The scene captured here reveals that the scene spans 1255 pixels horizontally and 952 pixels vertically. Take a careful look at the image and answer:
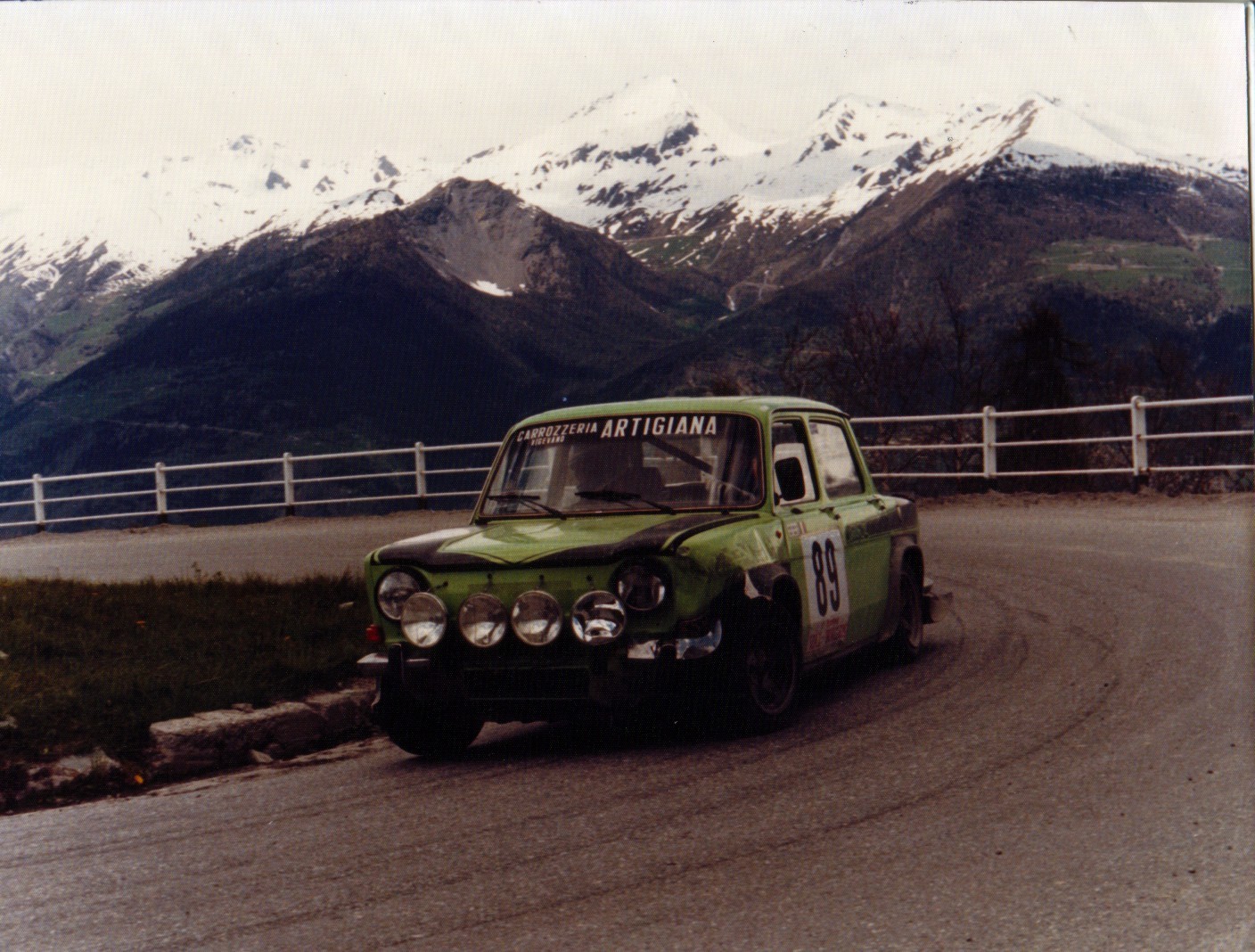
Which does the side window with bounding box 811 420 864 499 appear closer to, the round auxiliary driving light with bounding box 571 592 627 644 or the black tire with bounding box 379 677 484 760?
the round auxiliary driving light with bounding box 571 592 627 644

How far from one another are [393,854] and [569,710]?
127 cm

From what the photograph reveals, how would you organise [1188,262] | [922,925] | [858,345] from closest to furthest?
[922,925] < [858,345] < [1188,262]

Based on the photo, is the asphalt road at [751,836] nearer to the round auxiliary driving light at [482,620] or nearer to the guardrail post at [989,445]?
the round auxiliary driving light at [482,620]

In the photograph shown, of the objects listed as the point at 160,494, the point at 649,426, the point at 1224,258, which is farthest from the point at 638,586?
the point at 1224,258

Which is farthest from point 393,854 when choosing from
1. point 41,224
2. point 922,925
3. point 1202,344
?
point 1202,344

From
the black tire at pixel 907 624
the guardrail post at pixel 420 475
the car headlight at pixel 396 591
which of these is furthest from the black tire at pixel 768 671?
the guardrail post at pixel 420 475

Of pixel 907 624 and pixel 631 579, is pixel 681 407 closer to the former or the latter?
pixel 631 579

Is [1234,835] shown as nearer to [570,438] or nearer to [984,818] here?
[984,818]

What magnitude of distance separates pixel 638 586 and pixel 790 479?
141 centimetres

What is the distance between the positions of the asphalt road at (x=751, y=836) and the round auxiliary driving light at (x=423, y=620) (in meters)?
0.60

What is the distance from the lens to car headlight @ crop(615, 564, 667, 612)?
555cm

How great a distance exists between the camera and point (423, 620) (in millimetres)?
5762

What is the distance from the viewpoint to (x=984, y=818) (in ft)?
14.8

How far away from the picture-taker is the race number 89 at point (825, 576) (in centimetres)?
655
